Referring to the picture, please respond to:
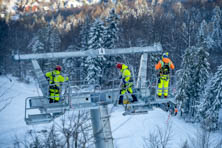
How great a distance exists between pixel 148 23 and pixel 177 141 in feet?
73.5

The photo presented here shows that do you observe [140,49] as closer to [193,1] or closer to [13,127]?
[13,127]

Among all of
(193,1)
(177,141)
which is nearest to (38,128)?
(177,141)

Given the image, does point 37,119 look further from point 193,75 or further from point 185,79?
point 193,75

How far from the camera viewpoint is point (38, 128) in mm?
25438

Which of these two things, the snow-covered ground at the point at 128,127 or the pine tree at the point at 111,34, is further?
the pine tree at the point at 111,34

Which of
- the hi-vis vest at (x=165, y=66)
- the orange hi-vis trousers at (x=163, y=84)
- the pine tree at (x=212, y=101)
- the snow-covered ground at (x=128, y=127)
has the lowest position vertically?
the snow-covered ground at (x=128, y=127)

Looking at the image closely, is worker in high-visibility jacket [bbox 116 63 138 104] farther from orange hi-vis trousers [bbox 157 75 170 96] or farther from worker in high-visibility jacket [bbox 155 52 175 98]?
worker in high-visibility jacket [bbox 155 52 175 98]

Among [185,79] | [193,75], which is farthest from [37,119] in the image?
[193,75]

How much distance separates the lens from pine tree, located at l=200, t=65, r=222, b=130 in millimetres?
26266

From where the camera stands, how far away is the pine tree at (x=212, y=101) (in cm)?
2627

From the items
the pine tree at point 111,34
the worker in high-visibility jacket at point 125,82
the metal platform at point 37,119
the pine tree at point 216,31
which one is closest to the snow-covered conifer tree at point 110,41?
the pine tree at point 111,34

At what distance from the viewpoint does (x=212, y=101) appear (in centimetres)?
2780

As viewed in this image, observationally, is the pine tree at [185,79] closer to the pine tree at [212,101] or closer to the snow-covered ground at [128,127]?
the pine tree at [212,101]

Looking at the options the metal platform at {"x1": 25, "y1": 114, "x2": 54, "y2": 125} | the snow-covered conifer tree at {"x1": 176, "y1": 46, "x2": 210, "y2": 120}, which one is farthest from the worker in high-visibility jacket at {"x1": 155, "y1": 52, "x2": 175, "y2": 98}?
the snow-covered conifer tree at {"x1": 176, "y1": 46, "x2": 210, "y2": 120}
